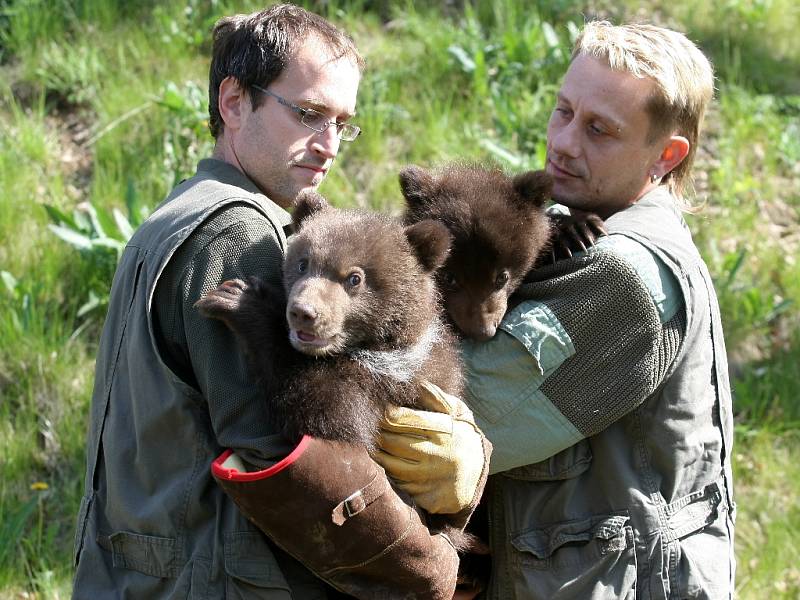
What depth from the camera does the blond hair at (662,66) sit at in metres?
4.02

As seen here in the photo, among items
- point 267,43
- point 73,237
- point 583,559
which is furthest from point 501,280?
point 73,237

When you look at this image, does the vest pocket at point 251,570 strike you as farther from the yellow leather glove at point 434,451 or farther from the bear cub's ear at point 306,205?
the bear cub's ear at point 306,205

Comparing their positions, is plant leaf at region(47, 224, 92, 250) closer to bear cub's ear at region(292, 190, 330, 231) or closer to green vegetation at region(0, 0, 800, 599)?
green vegetation at region(0, 0, 800, 599)

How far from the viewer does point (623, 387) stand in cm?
351

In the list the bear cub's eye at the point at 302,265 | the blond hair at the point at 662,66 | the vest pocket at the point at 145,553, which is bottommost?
the vest pocket at the point at 145,553

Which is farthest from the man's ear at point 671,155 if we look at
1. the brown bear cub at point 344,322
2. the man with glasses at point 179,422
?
the man with glasses at point 179,422

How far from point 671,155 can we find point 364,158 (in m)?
4.13

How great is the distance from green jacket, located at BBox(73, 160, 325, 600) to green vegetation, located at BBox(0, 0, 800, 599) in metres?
2.63

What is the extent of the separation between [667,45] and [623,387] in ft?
5.30

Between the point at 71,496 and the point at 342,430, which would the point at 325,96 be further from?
the point at 71,496

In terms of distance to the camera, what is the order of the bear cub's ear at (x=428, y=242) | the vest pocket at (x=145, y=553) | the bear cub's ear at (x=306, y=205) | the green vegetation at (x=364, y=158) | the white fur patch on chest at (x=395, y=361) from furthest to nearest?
the green vegetation at (x=364, y=158) < the bear cub's ear at (x=306, y=205) < the bear cub's ear at (x=428, y=242) < the white fur patch on chest at (x=395, y=361) < the vest pocket at (x=145, y=553)

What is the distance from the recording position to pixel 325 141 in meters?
3.90

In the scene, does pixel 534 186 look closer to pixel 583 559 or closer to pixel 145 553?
pixel 583 559

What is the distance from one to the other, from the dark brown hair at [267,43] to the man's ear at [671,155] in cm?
144
